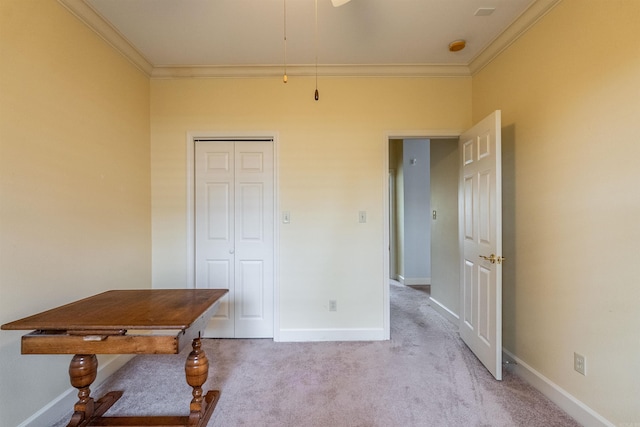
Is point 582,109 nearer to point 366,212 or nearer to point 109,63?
point 366,212

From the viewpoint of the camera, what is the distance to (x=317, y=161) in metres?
2.78

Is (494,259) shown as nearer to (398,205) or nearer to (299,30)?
(299,30)

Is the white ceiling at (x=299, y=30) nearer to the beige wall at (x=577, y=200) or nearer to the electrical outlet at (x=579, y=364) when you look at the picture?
the beige wall at (x=577, y=200)

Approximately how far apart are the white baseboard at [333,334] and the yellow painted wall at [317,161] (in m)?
0.06

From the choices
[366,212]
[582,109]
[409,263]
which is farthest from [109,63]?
[409,263]

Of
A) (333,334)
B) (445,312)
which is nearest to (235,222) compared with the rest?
(333,334)

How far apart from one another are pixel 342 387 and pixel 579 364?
4.95 feet

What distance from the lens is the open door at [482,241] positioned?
6.71 feet

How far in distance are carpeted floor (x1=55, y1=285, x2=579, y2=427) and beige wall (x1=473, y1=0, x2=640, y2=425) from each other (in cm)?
40

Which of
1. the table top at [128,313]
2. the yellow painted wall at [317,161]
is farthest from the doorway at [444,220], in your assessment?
the table top at [128,313]

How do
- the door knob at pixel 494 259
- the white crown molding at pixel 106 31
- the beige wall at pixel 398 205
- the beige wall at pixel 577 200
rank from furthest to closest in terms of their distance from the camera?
the beige wall at pixel 398 205
the door knob at pixel 494 259
the white crown molding at pixel 106 31
the beige wall at pixel 577 200

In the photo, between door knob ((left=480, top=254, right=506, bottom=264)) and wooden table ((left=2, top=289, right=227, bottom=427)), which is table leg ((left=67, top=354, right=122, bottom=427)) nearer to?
wooden table ((left=2, top=289, right=227, bottom=427))

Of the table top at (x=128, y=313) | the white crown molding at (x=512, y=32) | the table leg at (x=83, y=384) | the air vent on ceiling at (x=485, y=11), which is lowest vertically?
the table leg at (x=83, y=384)

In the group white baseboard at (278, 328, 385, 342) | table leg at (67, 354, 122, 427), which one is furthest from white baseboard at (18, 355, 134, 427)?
white baseboard at (278, 328, 385, 342)
